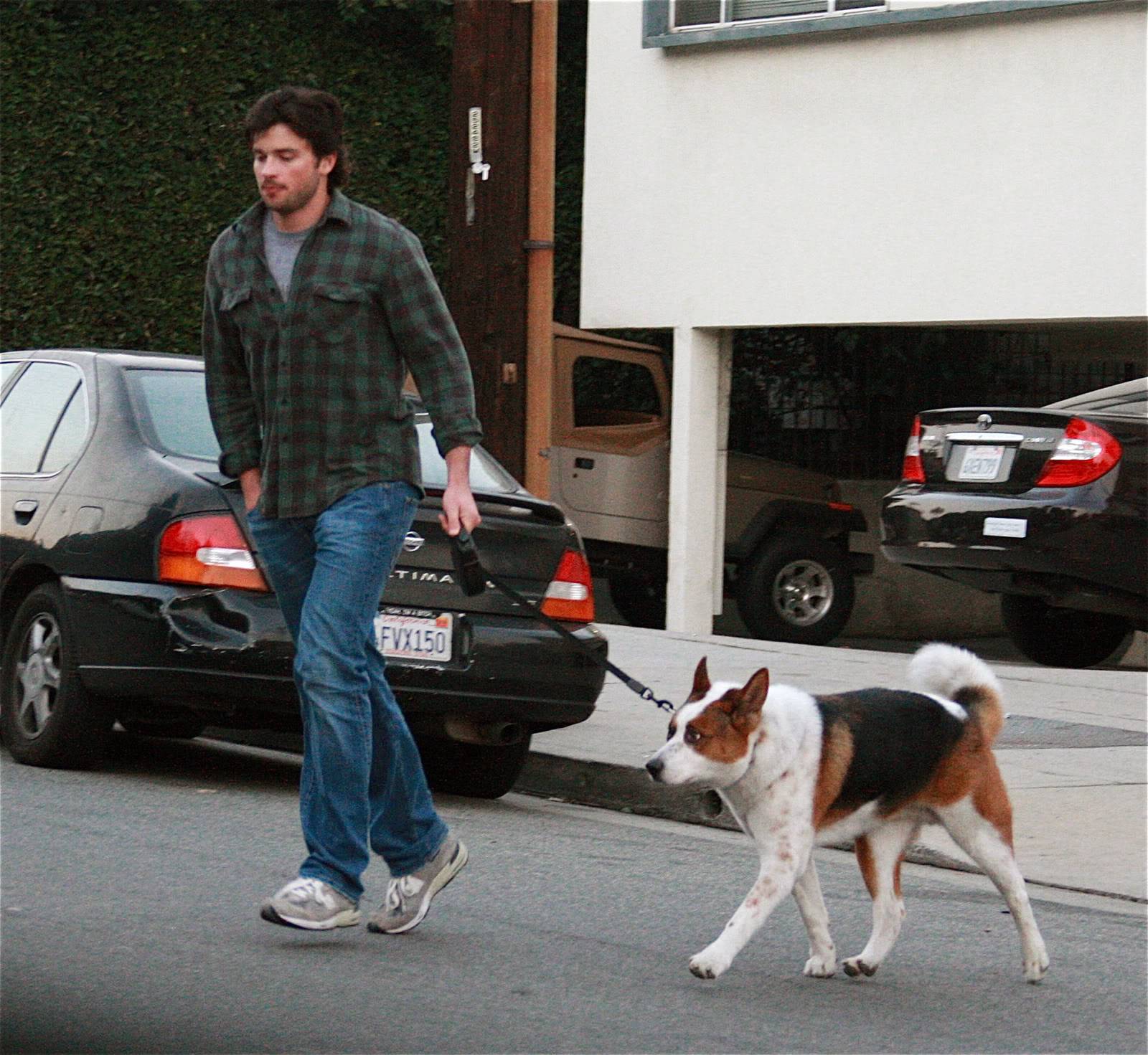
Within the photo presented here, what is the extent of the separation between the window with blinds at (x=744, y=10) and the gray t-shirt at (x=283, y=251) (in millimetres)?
9930

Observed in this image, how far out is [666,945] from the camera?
554cm

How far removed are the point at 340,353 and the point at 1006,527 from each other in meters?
7.06

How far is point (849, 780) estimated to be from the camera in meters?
5.19

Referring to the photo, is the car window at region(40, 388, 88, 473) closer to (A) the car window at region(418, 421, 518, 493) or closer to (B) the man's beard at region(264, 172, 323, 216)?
(A) the car window at region(418, 421, 518, 493)

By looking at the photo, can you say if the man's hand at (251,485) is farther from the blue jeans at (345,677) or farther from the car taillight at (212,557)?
the car taillight at (212,557)

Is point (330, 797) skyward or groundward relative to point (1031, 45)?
groundward

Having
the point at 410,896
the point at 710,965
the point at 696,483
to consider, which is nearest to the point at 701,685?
the point at 710,965

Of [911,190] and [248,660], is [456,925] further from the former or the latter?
[911,190]

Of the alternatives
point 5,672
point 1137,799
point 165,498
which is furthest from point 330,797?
point 1137,799

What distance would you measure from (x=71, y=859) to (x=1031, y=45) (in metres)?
9.70

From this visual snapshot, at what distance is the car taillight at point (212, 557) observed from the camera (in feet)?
23.8

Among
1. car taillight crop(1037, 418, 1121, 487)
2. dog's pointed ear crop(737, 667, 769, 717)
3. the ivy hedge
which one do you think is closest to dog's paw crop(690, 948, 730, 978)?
dog's pointed ear crop(737, 667, 769, 717)

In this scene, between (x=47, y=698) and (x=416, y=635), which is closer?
(x=416, y=635)

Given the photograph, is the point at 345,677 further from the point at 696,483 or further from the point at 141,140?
the point at 141,140
